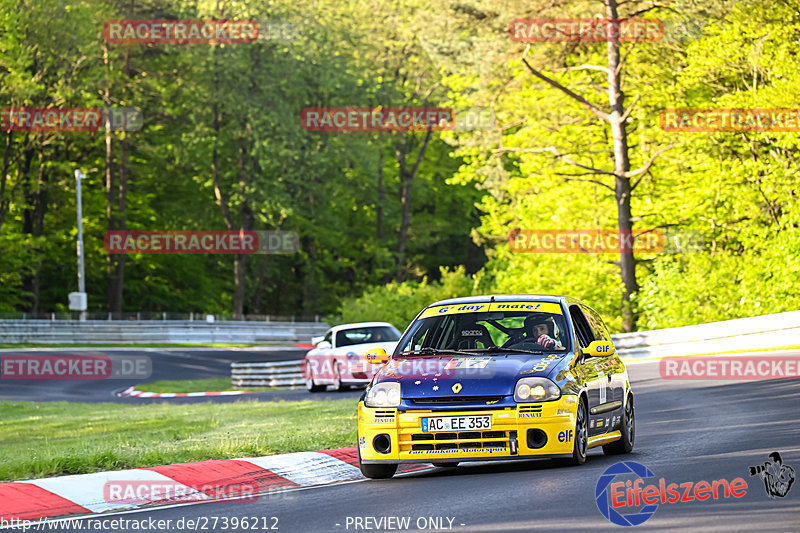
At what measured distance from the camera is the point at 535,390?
34.2 ft

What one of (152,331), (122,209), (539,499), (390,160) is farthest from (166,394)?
(390,160)

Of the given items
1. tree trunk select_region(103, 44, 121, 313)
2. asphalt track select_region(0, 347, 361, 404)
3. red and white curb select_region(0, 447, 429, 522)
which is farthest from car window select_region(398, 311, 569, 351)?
tree trunk select_region(103, 44, 121, 313)

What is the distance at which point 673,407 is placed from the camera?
59.2 ft

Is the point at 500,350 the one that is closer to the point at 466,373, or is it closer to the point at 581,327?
the point at 466,373

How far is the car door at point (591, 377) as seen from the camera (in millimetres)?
11227

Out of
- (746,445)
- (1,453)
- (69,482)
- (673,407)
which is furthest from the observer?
(673,407)

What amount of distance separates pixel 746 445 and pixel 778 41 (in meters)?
28.5

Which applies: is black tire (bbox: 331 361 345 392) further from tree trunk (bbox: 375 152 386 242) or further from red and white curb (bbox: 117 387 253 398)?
tree trunk (bbox: 375 152 386 242)

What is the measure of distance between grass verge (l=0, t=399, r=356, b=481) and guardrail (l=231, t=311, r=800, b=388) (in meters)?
6.50

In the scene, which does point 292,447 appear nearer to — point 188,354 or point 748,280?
point 748,280

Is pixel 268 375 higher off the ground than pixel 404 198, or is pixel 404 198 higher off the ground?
pixel 404 198

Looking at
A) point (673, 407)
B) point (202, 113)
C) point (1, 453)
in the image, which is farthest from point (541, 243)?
point (1, 453)

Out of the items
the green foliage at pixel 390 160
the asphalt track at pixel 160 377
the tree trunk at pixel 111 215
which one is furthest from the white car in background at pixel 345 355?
the tree trunk at pixel 111 215

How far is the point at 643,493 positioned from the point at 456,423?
1884 mm
